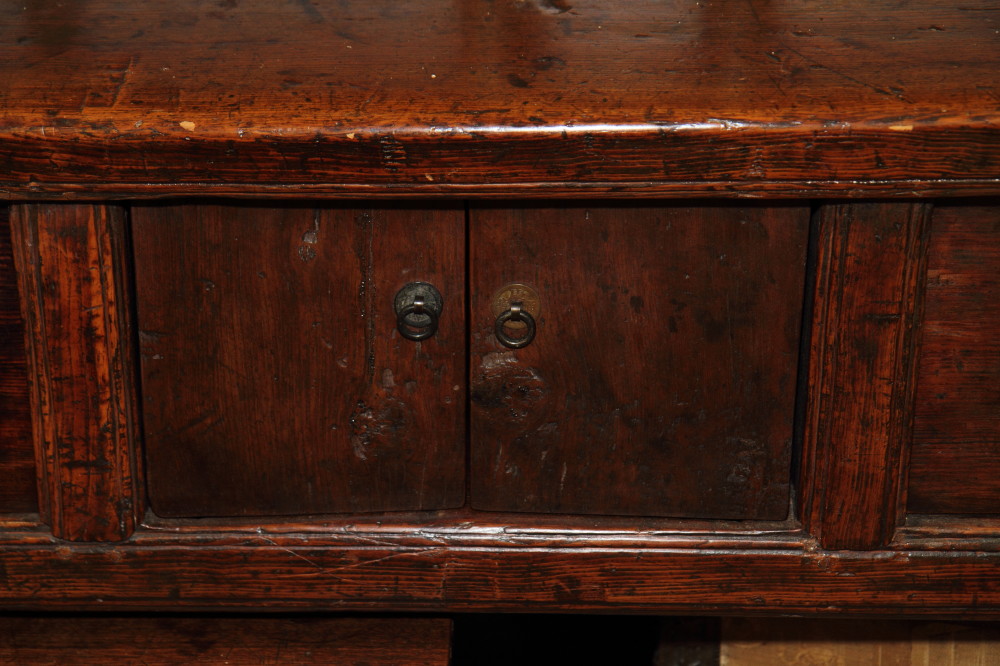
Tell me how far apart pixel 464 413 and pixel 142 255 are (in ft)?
1.13

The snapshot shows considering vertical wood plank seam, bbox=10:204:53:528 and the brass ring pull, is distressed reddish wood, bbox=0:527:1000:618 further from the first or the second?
the brass ring pull

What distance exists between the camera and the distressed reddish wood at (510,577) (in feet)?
3.18

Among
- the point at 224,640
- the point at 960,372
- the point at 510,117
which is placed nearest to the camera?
the point at 510,117

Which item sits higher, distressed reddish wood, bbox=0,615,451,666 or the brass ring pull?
the brass ring pull

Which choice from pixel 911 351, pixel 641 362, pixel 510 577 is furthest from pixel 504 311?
pixel 911 351

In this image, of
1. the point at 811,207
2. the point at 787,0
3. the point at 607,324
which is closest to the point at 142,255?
the point at 607,324

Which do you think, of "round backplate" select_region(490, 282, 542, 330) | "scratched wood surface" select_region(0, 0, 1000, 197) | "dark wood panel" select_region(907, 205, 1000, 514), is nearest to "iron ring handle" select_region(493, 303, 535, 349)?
"round backplate" select_region(490, 282, 542, 330)

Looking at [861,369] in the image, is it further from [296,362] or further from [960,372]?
[296,362]

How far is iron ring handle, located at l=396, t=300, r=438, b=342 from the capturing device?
0.91 meters

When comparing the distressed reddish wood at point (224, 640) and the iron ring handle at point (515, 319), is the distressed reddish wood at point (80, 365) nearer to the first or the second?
the distressed reddish wood at point (224, 640)

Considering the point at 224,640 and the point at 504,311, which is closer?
the point at 504,311

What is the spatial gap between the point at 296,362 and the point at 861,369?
1.77 feet

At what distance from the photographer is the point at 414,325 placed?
0.92m

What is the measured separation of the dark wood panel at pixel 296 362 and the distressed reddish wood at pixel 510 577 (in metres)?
0.05
